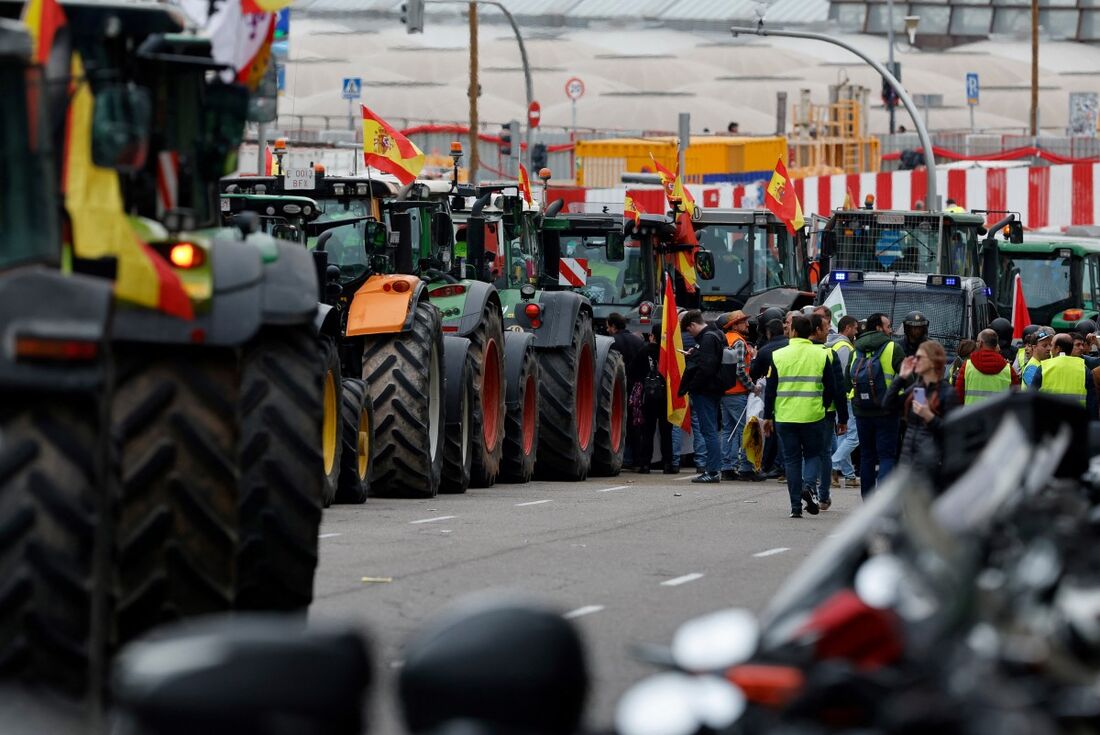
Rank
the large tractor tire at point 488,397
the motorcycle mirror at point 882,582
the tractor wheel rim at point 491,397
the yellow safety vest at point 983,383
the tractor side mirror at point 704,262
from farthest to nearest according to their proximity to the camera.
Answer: the tractor side mirror at point 704,262 < the tractor wheel rim at point 491,397 < the large tractor tire at point 488,397 < the yellow safety vest at point 983,383 < the motorcycle mirror at point 882,582

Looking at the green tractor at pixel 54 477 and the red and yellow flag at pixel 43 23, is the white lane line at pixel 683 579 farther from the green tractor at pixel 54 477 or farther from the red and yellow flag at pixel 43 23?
the green tractor at pixel 54 477

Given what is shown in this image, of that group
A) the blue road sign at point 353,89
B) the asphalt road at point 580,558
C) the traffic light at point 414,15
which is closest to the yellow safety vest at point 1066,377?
the asphalt road at point 580,558

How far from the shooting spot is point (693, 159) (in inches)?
2633

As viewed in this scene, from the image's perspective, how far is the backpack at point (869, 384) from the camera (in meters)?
18.8

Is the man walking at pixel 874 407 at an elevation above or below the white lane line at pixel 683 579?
above

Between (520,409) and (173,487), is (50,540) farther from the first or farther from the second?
(520,409)

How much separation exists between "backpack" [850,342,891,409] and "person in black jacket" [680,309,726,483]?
477 centimetres

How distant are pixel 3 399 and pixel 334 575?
21.2 ft

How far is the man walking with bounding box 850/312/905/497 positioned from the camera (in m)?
18.8

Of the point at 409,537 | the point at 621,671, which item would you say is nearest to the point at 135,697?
the point at 621,671

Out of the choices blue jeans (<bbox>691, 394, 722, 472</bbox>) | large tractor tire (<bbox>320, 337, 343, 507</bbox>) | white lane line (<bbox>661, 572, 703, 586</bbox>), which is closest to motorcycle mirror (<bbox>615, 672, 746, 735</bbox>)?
white lane line (<bbox>661, 572, 703, 586</bbox>)

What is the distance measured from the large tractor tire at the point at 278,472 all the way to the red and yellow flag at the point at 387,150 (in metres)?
15.6

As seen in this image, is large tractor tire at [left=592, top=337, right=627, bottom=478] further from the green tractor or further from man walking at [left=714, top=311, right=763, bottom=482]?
the green tractor

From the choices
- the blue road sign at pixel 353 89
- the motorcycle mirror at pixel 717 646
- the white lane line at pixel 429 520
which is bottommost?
the white lane line at pixel 429 520
